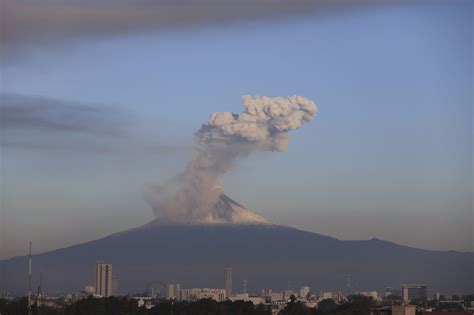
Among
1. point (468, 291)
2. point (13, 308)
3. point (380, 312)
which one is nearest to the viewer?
point (380, 312)

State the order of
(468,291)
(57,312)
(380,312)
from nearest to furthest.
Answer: (380,312), (57,312), (468,291)

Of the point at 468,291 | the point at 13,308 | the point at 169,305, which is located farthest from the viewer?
the point at 468,291

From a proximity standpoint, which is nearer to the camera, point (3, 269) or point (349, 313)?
point (349, 313)

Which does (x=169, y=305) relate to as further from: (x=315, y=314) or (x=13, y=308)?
(x=13, y=308)

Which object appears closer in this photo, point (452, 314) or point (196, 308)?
point (452, 314)

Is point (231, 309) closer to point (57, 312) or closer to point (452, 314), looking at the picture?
point (57, 312)

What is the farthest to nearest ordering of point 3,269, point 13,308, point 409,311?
point 3,269 < point 13,308 < point 409,311

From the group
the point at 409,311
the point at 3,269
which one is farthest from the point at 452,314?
the point at 3,269

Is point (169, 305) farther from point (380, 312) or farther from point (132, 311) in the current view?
point (380, 312)

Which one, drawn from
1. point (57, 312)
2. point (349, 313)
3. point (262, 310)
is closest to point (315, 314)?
point (262, 310)
